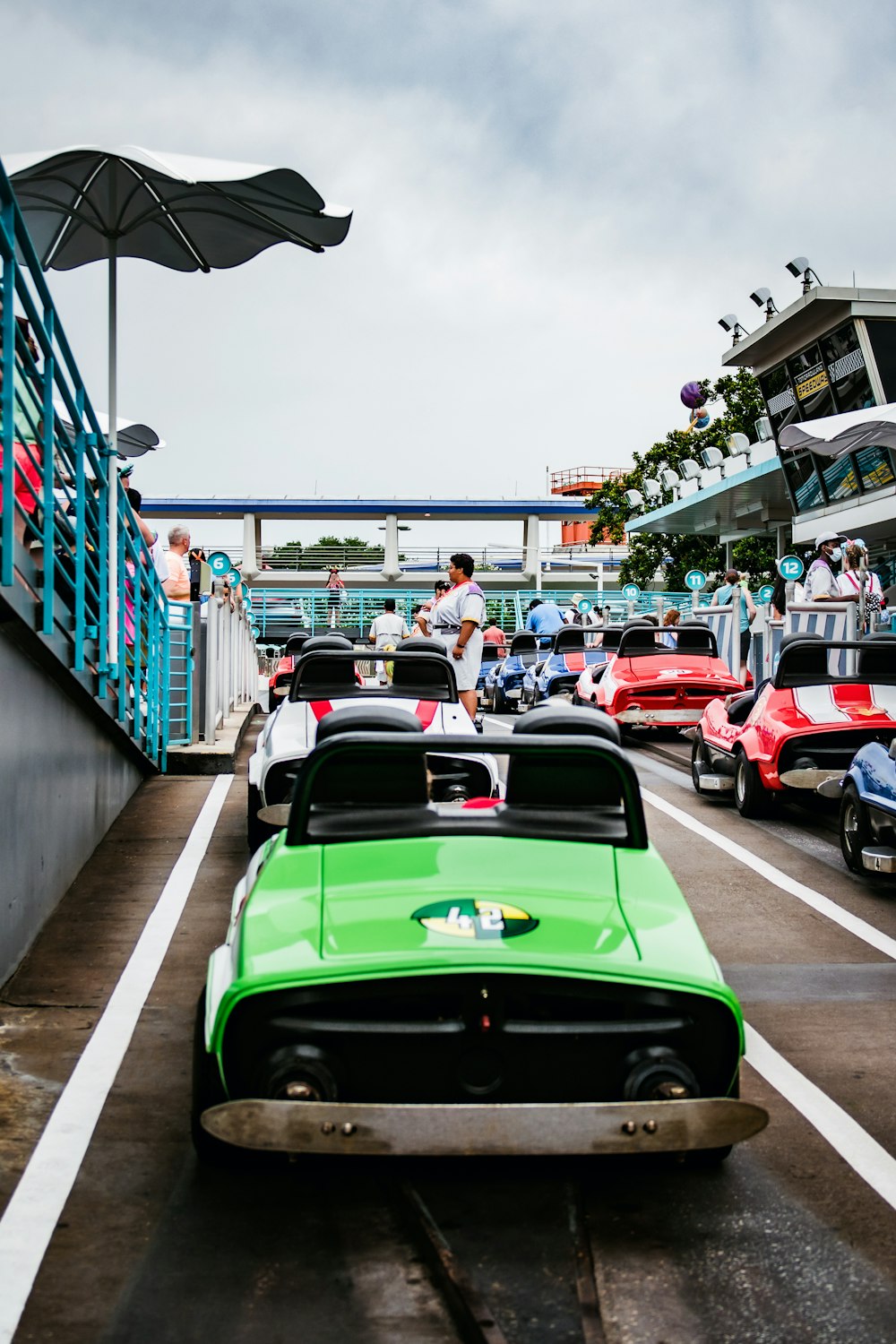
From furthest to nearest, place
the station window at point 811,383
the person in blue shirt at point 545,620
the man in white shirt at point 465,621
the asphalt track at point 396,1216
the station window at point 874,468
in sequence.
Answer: the station window at point 811,383, the station window at point 874,468, the person in blue shirt at point 545,620, the man in white shirt at point 465,621, the asphalt track at point 396,1216

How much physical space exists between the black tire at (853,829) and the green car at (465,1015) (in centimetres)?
426

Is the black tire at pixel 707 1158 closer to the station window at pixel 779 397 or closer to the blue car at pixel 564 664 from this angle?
the blue car at pixel 564 664

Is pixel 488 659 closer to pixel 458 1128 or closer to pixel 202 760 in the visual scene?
pixel 202 760

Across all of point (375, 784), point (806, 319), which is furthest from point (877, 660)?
point (806, 319)

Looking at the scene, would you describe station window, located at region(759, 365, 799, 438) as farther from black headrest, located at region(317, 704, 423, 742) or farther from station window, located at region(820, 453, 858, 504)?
black headrest, located at region(317, 704, 423, 742)

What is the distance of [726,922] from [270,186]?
5.13 meters

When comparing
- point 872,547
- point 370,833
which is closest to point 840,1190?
point 370,833

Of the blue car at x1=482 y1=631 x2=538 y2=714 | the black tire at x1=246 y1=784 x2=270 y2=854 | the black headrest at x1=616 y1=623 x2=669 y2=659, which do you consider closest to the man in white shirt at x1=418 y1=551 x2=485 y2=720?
the black tire at x1=246 y1=784 x2=270 y2=854

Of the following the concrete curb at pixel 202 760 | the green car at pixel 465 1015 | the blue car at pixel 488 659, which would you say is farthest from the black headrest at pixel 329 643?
the blue car at pixel 488 659

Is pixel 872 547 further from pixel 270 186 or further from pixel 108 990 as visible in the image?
pixel 108 990

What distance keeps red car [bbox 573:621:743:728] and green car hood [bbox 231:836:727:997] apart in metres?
11.0

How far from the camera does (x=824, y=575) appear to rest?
16.0m

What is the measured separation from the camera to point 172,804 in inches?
396

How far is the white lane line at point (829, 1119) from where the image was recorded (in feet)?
12.7
